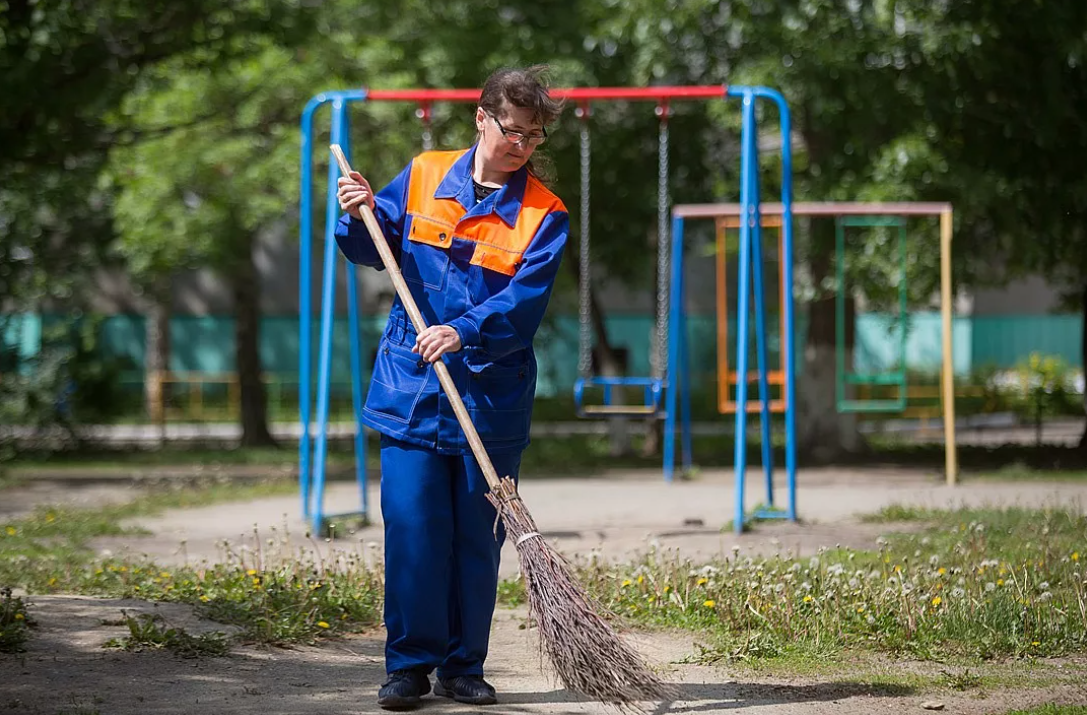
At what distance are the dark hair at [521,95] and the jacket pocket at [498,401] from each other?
777 mm

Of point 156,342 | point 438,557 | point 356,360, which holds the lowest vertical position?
point 438,557

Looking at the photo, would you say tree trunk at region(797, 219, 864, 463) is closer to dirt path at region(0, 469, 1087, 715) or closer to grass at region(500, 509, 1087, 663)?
dirt path at region(0, 469, 1087, 715)

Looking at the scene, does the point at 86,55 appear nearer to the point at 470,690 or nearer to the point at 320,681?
the point at 320,681

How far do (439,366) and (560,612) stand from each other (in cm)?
80

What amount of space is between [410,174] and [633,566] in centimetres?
250

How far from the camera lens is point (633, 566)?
6.22 m

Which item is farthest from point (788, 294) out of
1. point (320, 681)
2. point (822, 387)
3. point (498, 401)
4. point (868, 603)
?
point (822, 387)

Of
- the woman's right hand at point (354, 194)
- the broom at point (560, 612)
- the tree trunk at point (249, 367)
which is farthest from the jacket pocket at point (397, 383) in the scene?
the tree trunk at point (249, 367)

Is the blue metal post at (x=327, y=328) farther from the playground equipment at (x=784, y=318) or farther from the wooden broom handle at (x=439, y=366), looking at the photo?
the wooden broom handle at (x=439, y=366)

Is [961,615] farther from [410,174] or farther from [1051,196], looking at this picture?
[1051,196]

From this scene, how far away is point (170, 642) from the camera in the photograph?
4965 millimetres

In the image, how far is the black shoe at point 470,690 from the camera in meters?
4.26

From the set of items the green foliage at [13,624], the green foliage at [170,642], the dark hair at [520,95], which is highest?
the dark hair at [520,95]

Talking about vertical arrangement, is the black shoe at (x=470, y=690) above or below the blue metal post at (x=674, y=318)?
below
